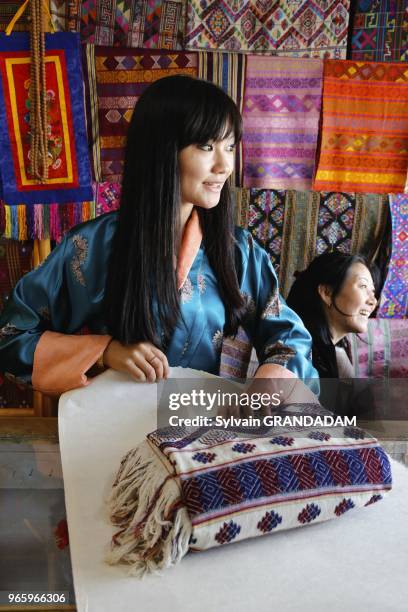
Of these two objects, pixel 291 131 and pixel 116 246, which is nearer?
pixel 116 246

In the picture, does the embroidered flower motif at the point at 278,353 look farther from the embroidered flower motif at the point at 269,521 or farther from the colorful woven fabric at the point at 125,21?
the colorful woven fabric at the point at 125,21

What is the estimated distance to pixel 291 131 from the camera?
2377 mm

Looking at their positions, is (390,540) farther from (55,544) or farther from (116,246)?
(116,246)

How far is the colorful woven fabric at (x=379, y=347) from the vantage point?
240cm

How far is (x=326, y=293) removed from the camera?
2146mm

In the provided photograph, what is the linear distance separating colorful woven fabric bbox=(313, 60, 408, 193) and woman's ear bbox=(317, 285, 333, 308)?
46 cm

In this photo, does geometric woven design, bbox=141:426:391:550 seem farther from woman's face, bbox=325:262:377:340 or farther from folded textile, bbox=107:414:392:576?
woman's face, bbox=325:262:377:340

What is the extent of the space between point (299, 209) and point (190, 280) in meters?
1.13

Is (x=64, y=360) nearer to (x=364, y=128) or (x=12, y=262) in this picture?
(x=12, y=262)

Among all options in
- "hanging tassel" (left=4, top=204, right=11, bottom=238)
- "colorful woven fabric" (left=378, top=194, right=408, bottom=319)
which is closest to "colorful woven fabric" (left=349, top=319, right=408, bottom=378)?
"colorful woven fabric" (left=378, top=194, right=408, bottom=319)

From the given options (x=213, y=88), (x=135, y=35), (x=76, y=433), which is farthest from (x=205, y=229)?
(x=135, y=35)

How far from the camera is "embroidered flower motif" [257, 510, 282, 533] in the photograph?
0.76m

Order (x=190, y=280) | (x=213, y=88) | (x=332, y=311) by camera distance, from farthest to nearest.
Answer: (x=332, y=311), (x=190, y=280), (x=213, y=88)

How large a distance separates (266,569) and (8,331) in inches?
31.1
